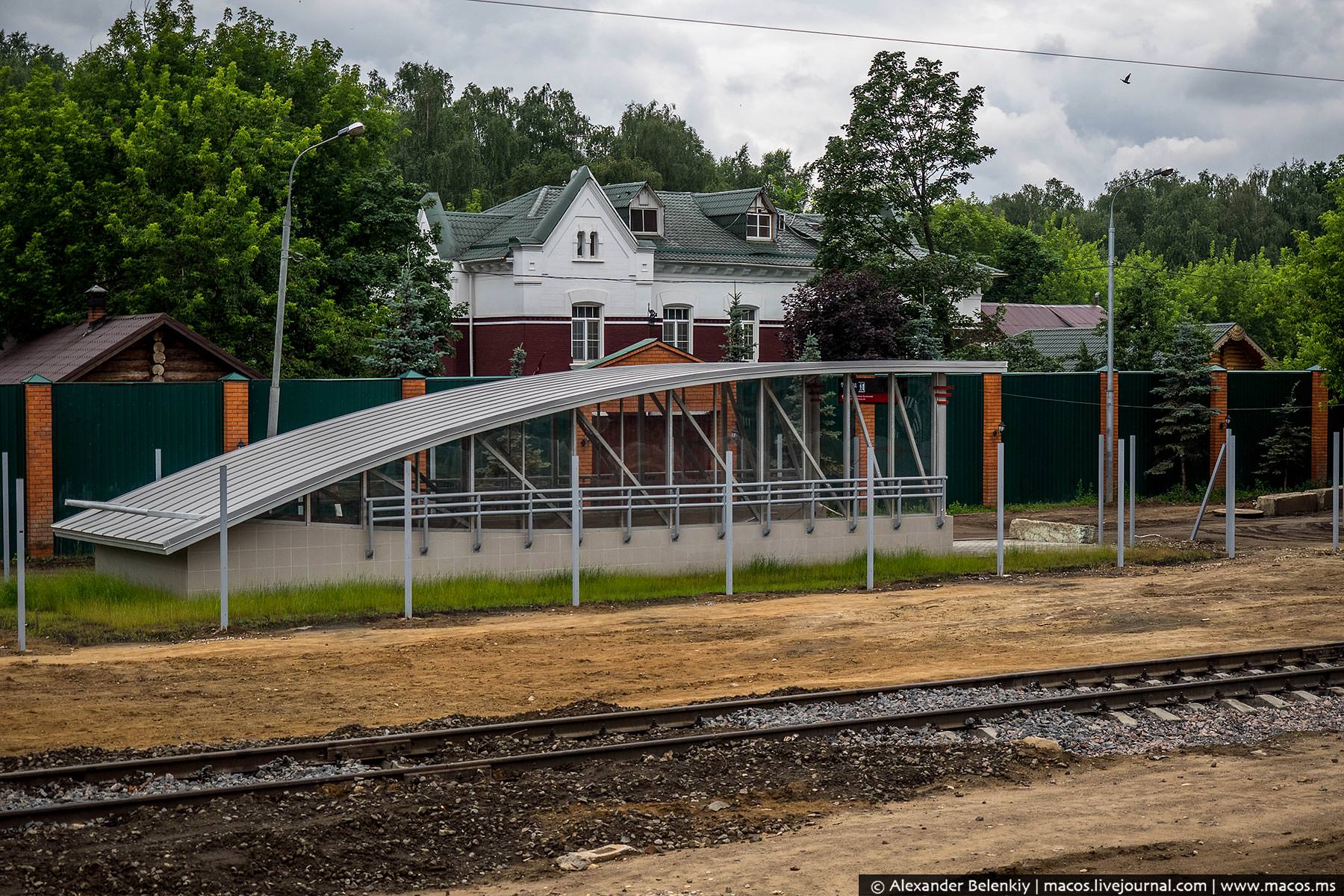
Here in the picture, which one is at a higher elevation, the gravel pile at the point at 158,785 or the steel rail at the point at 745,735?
the steel rail at the point at 745,735

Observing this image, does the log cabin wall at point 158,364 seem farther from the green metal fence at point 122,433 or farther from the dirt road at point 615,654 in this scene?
the dirt road at point 615,654

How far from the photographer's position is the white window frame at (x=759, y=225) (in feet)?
194

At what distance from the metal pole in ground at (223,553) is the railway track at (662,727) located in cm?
680

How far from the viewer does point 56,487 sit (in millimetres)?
26641

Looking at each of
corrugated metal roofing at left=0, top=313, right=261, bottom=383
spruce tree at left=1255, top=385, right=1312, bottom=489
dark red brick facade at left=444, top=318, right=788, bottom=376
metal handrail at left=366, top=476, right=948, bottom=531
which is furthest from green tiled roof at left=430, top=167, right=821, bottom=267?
metal handrail at left=366, top=476, right=948, bottom=531

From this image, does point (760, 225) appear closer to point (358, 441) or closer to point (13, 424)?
point (13, 424)

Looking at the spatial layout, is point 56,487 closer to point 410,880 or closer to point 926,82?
point 410,880

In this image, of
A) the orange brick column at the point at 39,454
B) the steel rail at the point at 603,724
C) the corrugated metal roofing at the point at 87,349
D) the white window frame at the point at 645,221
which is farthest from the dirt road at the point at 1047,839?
the white window frame at the point at 645,221

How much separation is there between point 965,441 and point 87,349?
801 inches

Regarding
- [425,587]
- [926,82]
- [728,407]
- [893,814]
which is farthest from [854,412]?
[926,82]

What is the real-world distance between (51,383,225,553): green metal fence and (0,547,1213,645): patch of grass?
4.74m

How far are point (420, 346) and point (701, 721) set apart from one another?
26967mm

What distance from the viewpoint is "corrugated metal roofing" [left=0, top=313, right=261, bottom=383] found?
95.2 feet

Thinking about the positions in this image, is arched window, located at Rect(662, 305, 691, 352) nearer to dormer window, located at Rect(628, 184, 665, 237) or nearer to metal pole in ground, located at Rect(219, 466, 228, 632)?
dormer window, located at Rect(628, 184, 665, 237)
